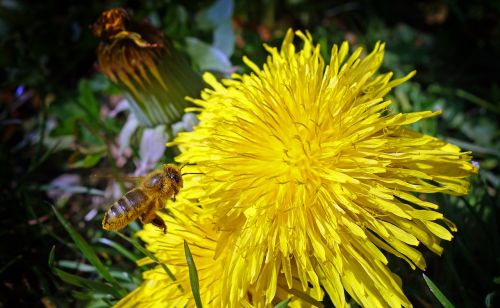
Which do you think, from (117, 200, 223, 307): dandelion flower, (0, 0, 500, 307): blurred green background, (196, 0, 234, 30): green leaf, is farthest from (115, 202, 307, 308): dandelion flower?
(196, 0, 234, 30): green leaf

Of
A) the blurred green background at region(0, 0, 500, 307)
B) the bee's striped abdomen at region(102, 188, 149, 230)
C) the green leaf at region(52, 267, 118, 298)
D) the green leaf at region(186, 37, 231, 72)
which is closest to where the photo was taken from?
the bee's striped abdomen at region(102, 188, 149, 230)

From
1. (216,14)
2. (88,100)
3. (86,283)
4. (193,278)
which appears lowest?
(193,278)

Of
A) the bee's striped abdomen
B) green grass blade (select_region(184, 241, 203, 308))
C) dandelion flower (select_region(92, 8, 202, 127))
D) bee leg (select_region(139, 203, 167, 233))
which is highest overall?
dandelion flower (select_region(92, 8, 202, 127))

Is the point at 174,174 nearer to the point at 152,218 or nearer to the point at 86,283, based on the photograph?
the point at 152,218

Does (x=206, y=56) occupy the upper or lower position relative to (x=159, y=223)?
upper

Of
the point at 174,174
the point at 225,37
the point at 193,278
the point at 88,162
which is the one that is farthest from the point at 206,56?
the point at 193,278

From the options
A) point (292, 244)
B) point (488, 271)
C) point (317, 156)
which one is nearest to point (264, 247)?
point (292, 244)

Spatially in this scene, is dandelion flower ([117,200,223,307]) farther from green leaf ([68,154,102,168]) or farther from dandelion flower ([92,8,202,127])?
green leaf ([68,154,102,168])
